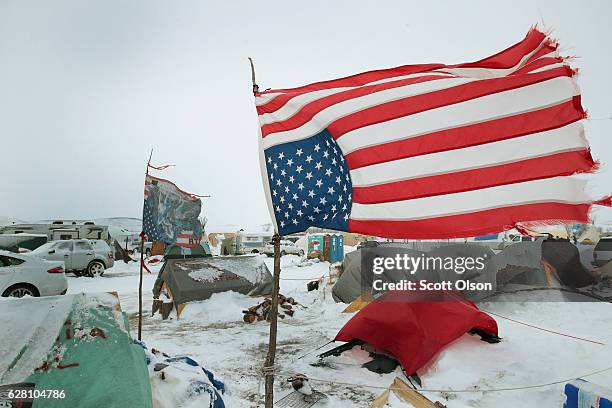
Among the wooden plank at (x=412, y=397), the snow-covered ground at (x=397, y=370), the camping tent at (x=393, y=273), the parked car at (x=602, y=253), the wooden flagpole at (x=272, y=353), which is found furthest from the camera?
the parked car at (x=602, y=253)

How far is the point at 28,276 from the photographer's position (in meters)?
10.6

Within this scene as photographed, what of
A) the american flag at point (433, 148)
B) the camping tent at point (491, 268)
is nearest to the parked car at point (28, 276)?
the camping tent at point (491, 268)

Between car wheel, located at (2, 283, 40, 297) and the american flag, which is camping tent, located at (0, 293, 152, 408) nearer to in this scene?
the american flag

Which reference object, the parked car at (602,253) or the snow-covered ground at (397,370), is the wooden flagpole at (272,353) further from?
the parked car at (602,253)

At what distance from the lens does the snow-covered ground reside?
519 centimetres

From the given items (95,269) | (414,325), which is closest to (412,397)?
(414,325)

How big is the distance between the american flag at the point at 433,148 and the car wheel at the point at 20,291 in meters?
10.9

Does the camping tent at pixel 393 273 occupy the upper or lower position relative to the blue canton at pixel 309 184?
lower

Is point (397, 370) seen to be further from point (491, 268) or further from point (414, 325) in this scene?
point (491, 268)

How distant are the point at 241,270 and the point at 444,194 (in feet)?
29.6

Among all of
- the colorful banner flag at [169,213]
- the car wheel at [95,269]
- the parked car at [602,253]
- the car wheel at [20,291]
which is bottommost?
the car wheel at [95,269]

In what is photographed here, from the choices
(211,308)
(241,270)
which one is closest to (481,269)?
(241,270)

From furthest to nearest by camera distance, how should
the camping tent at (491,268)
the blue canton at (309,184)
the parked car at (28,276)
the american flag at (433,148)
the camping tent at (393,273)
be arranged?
the camping tent at (491,268), the camping tent at (393,273), the parked car at (28,276), the blue canton at (309,184), the american flag at (433,148)

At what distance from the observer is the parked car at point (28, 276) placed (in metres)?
10.3
